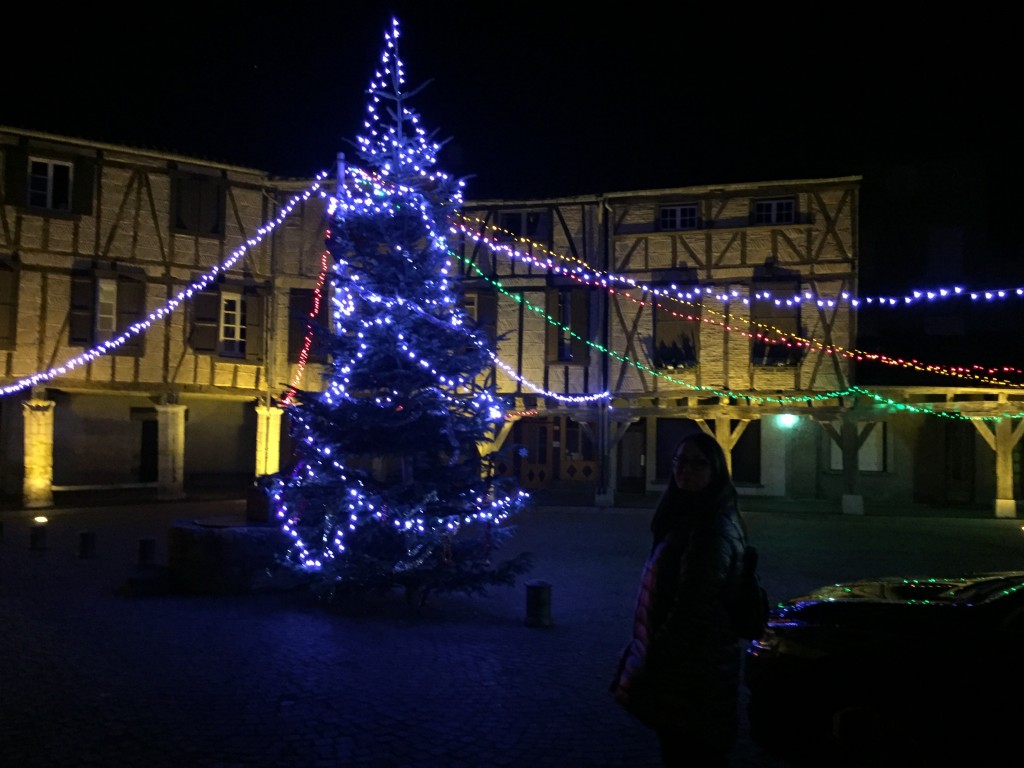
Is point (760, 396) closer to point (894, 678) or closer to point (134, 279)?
point (134, 279)

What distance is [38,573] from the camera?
1154 cm

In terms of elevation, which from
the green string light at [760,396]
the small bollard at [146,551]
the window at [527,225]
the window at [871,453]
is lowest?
the small bollard at [146,551]

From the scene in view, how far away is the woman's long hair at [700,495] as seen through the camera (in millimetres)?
3506

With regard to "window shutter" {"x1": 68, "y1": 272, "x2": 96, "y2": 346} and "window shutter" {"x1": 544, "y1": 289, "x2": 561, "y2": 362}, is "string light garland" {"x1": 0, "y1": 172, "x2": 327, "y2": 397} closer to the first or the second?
"window shutter" {"x1": 68, "y1": 272, "x2": 96, "y2": 346}

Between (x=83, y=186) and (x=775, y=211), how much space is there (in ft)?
54.0

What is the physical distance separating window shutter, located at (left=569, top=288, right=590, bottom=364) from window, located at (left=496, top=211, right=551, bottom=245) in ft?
5.45

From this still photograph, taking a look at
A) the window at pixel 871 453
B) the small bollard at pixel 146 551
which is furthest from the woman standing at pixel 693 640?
the window at pixel 871 453

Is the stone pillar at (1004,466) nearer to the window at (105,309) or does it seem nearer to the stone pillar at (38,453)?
the window at (105,309)

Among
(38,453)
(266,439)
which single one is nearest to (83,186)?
(38,453)

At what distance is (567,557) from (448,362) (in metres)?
5.21

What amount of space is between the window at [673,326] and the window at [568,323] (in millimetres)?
1777

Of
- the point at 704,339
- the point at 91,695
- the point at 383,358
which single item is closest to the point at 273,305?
the point at 704,339

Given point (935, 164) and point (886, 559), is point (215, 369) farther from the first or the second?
point (935, 164)

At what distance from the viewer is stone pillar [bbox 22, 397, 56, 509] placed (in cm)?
2025
